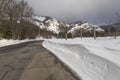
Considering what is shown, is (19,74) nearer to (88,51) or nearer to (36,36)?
(88,51)

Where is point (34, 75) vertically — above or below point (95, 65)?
below

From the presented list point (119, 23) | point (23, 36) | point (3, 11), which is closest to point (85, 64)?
point (119, 23)

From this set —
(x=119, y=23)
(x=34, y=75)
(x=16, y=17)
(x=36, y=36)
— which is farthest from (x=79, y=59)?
(x=36, y=36)

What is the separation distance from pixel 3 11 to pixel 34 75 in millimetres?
48262

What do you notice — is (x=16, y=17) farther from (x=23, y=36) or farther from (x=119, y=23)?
(x=119, y=23)

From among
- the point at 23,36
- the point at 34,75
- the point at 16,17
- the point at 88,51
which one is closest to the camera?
the point at 88,51

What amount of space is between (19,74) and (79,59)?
2.67m

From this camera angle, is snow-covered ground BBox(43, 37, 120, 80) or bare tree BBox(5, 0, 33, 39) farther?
bare tree BBox(5, 0, 33, 39)

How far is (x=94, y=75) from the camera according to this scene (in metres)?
7.23

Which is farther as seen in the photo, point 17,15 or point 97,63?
point 17,15

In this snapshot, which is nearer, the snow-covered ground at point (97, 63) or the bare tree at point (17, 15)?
the snow-covered ground at point (97, 63)

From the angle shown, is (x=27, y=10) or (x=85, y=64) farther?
(x=27, y=10)

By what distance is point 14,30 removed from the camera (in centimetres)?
7694

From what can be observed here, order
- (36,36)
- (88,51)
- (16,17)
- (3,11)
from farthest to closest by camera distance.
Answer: (36,36), (16,17), (3,11), (88,51)
